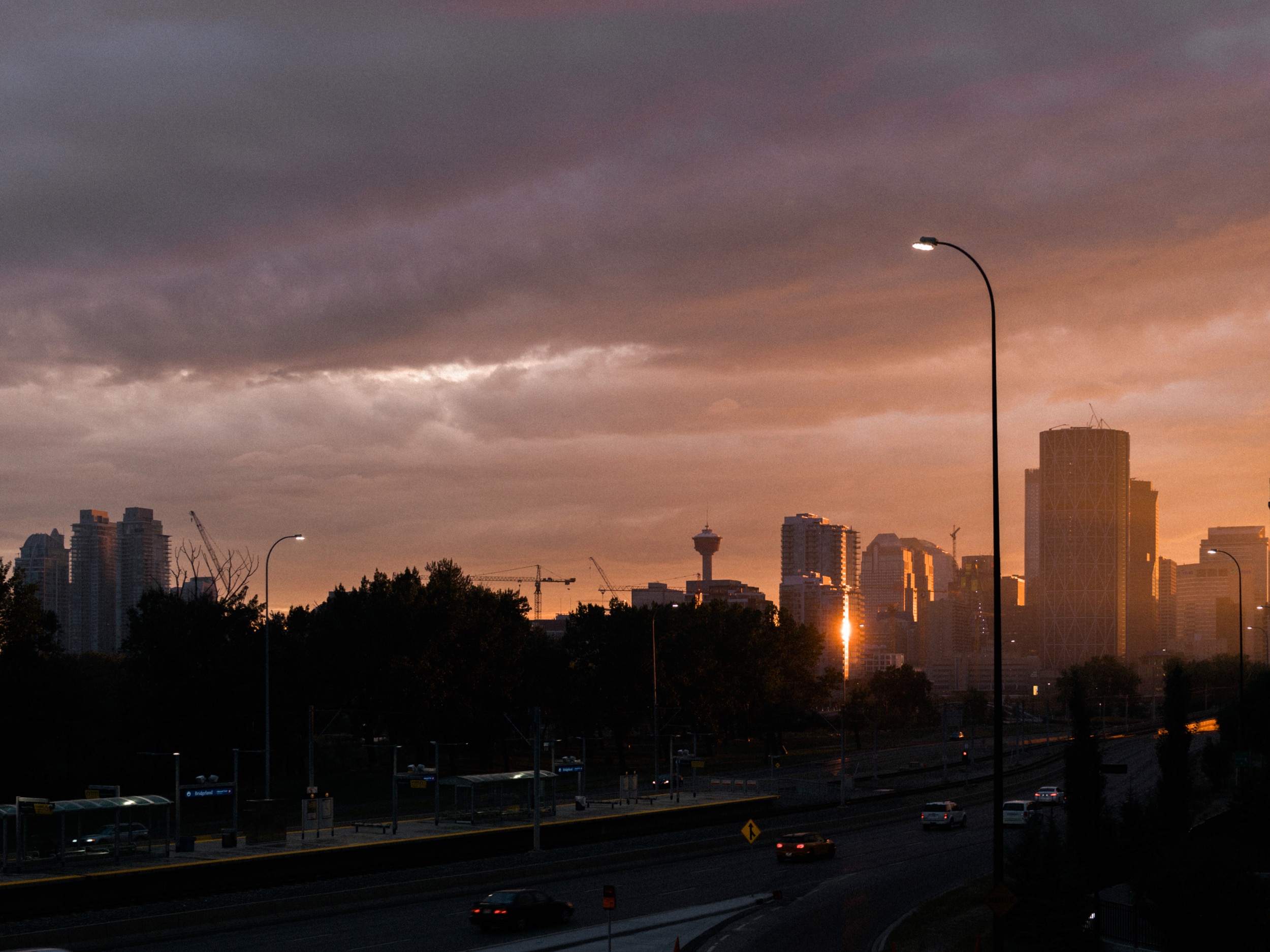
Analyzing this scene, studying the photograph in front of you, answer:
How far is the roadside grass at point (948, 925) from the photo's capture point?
33.7 meters

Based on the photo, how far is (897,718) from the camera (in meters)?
191

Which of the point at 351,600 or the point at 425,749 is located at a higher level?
the point at 351,600

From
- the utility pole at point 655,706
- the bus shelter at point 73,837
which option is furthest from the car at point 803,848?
the utility pole at point 655,706

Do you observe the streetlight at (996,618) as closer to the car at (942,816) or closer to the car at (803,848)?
the car at (803,848)

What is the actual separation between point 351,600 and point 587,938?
272 ft

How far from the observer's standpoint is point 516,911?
36812 millimetres

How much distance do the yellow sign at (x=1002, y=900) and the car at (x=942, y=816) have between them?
148 ft

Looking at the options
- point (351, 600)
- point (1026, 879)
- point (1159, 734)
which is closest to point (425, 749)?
point (351, 600)

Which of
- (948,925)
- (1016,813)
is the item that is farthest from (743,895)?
(1016,813)

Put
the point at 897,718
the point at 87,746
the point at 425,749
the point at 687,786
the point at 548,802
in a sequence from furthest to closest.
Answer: the point at 897,718 < the point at 425,749 < the point at 687,786 < the point at 87,746 < the point at 548,802

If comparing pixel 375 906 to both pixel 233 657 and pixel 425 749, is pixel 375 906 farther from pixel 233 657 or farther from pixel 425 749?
pixel 425 749

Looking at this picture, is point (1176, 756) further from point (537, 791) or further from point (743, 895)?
point (537, 791)

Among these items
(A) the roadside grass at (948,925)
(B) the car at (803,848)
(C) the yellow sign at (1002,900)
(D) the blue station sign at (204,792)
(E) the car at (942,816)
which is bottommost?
(E) the car at (942,816)

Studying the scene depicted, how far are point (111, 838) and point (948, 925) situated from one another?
39.2 metres
